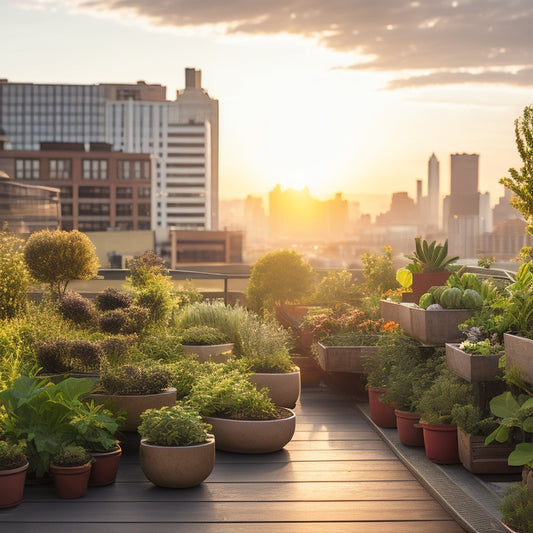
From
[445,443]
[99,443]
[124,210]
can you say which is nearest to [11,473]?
[99,443]

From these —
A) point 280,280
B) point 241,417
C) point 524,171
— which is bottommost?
point 241,417

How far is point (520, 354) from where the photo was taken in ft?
16.8

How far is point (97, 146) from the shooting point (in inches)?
4513

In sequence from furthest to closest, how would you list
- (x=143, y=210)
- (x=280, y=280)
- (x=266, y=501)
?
1. (x=143, y=210)
2. (x=280, y=280)
3. (x=266, y=501)

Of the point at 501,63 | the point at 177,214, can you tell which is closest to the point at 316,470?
the point at 501,63

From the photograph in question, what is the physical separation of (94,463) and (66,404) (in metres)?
0.46

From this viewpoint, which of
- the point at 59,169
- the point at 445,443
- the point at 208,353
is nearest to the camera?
the point at 445,443

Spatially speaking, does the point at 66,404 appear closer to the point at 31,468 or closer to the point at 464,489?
the point at 31,468

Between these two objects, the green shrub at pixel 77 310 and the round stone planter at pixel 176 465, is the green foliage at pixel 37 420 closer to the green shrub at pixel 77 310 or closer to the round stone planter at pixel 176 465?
the round stone planter at pixel 176 465

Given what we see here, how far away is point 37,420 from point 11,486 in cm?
64

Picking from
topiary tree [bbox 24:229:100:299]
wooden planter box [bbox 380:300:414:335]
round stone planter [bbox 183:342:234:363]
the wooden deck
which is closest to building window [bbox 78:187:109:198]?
topiary tree [bbox 24:229:100:299]

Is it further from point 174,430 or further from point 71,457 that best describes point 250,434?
point 71,457

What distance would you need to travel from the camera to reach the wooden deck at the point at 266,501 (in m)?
4.97

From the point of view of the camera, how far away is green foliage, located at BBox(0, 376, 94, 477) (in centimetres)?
568
